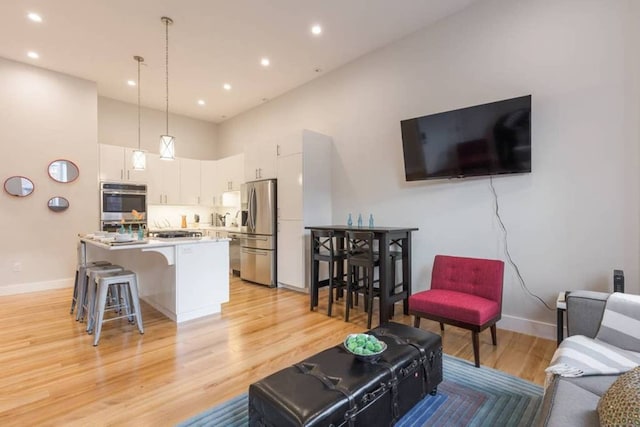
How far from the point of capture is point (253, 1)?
10.6 ft

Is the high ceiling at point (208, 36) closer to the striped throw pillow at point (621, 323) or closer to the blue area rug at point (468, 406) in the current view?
the striped throw pillow at point (621, 323)

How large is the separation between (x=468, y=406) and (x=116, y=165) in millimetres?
6091

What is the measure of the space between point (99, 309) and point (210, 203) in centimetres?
392

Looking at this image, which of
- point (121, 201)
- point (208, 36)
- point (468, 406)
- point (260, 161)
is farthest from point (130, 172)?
point (468, 406)

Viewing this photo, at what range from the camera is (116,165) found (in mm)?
5457

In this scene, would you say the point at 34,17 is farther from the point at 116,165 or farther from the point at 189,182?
the point at 189,182

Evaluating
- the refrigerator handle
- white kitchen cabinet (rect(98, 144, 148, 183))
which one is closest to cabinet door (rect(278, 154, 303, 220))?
the refrigerator handle

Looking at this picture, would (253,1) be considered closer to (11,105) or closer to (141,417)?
(141,417)

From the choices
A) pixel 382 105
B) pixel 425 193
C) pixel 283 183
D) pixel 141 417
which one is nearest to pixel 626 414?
pixel 141 417

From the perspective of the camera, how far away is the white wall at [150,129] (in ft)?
19.3

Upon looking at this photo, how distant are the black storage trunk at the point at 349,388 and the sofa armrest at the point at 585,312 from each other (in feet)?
2.75

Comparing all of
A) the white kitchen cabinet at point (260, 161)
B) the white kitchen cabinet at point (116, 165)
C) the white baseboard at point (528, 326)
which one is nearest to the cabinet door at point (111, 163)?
the white kitchen cabinet at point (116, 165)

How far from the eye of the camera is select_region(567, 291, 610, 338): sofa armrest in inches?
71.6

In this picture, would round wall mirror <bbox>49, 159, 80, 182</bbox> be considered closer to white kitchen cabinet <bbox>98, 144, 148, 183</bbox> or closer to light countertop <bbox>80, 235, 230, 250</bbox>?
white kitchen cabinet <bbox>98, 144, 148, 183</bbox>
